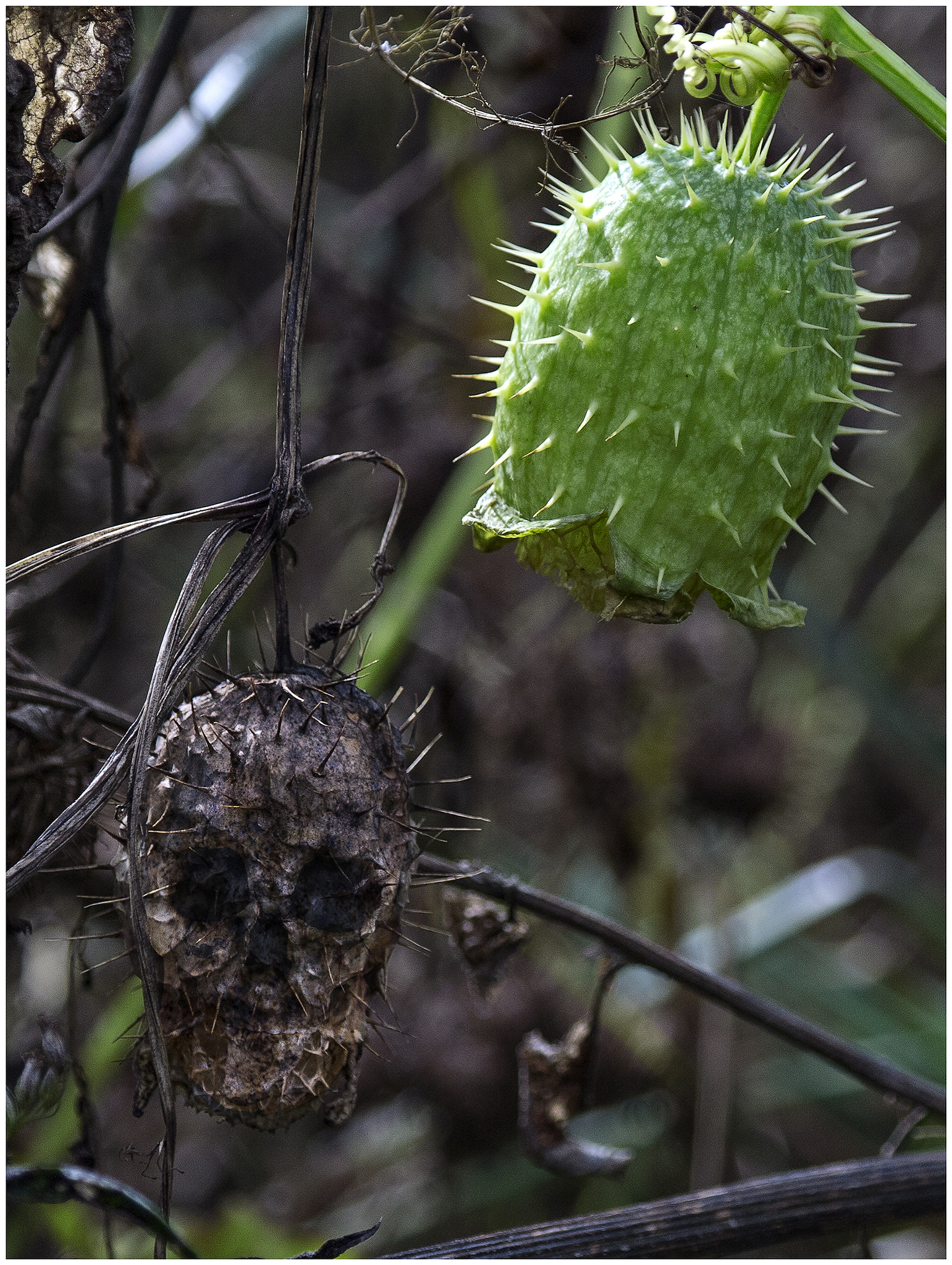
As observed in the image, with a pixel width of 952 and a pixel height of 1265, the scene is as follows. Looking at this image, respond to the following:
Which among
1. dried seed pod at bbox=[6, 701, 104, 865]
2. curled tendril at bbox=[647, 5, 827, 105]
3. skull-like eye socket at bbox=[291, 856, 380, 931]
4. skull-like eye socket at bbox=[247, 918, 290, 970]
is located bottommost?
skull-like eye socket at bbox=[247, 918, 290, 970]

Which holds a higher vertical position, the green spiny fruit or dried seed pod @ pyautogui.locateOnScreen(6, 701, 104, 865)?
the green spiny fruit

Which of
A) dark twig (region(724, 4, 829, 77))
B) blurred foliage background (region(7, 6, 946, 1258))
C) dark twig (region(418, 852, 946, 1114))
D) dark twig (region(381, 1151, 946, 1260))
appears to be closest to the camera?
dark twig (region(724, 4, 829, 77))

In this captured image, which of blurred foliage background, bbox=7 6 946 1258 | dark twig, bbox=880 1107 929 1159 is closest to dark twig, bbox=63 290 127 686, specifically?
blurred foliage background, bbox=7 6 946 1258

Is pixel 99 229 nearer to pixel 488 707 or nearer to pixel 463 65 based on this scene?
pixel 463 65

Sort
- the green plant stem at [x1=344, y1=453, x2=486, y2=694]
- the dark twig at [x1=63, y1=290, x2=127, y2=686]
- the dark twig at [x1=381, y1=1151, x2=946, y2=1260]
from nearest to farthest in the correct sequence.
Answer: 1. the dark twig at [x1=381, y1=1151, x2=946, y2=1260]
2. the dark twig at [x1=63, y1=290, x2=127, y2=686]
3. the green plant stem at [x1=344, y1=453, x2=486, y2=694]

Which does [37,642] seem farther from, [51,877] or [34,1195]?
[34,1195]

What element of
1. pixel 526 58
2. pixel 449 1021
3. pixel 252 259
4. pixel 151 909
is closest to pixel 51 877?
pixel 151 909

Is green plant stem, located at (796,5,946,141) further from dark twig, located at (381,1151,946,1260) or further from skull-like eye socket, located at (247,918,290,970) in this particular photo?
dark twig, located at (381,1151,946,1260)
